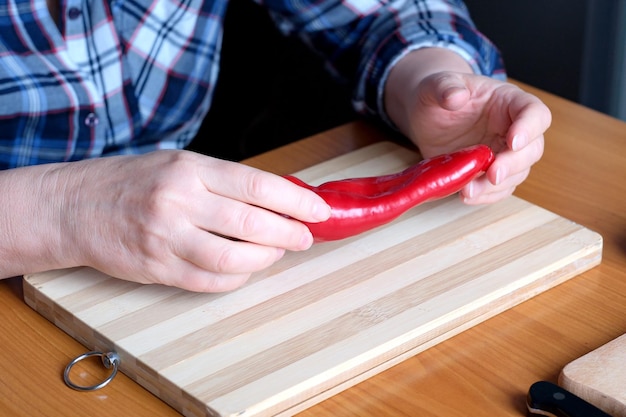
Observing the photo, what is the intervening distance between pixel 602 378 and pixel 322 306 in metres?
0.28

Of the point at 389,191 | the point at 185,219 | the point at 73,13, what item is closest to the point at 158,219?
the point at 185,219

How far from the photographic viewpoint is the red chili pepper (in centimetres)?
103

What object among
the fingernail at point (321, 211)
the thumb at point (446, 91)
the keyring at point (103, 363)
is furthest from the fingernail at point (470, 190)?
the keyring at point (103, 363)

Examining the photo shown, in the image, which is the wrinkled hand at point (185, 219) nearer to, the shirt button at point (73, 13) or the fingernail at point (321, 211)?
the fingernail at point (321, 211)

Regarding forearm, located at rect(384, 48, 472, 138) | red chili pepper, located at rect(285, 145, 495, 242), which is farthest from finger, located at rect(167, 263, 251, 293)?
forearm, located at rect(384, 48, 472, 138)

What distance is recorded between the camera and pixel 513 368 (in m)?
0.91

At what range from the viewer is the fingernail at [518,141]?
1107 millimetres

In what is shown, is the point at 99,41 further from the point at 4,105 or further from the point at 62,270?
the point at 62,270

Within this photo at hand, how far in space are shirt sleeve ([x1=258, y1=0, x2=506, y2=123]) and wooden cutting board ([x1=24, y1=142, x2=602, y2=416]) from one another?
0.35m

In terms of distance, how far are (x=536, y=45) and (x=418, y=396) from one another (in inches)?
55.5

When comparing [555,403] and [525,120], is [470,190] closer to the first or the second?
[525,120]

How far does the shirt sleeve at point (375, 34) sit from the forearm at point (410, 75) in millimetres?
15

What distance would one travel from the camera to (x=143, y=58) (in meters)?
1.46

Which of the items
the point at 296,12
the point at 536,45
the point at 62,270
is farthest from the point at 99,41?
the point at 536,45
